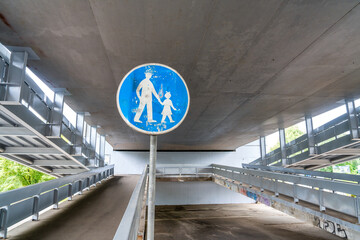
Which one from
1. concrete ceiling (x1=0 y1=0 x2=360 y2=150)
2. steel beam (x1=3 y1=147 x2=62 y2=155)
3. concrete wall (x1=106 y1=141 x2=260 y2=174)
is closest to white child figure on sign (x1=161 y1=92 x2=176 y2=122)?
concrete ceiling (x1=0 y1=0 x2=360 y2=150)

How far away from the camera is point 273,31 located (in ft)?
16.4

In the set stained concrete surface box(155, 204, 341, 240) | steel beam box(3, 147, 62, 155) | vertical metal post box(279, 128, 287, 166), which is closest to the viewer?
steel beam box(3, 147, 62, 155)

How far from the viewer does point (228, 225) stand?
1659 cm

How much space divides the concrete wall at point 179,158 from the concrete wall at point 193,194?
97.4 inches

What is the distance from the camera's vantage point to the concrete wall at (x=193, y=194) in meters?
24.6

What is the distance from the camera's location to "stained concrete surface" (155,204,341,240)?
14039 mm

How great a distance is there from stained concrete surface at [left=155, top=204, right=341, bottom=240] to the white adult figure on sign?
13.8 metres

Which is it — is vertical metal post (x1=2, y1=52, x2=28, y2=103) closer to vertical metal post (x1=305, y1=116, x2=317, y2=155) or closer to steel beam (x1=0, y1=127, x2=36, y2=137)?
steel beam (x1=0, y1=127, x2=36, y2=137)

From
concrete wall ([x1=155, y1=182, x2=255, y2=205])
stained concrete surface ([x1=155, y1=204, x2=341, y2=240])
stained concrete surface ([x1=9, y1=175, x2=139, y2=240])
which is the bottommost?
stained concrete surface ([x1=155, y1=204, x2=341, y2=240])

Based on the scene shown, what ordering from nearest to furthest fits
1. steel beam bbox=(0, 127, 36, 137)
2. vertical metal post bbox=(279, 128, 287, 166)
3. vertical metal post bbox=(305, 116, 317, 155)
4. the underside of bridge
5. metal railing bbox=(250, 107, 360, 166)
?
the underside of bridge → steel beam bbox=(0, 127, 36, 137) → metal railing bbox=(250, 107, 360, 166) → vertical metal post bbox=(305, 116, 317, 155) → vertical metal post bbox=(279, 128, 287, 166)

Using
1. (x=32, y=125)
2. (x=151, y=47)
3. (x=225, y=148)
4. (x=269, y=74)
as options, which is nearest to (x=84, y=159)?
(x=32, y=125)

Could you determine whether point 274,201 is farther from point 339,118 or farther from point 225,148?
point 225,148

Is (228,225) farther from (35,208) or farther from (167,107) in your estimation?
(167,107)

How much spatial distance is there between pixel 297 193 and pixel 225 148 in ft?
58.5
